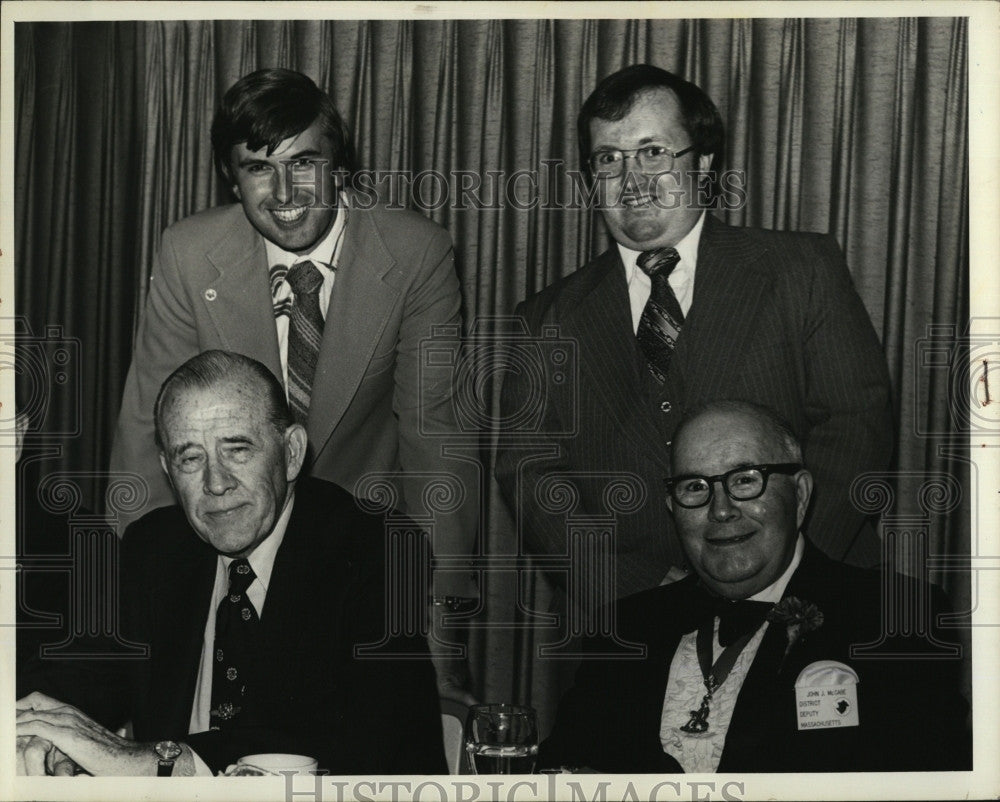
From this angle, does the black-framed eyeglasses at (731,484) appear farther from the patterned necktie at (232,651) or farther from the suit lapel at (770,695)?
the patterned necktie at (232,651)

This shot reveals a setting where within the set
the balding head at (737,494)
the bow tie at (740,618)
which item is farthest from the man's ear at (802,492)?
the bow tie at (740,618)

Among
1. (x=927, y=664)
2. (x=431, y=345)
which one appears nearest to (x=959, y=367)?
(x=927, y=664)

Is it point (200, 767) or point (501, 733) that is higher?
point (501, 733)

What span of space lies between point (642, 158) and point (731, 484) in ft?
2.64

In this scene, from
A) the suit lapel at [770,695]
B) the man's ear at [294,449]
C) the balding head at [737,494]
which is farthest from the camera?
the man's ear at [294,449]

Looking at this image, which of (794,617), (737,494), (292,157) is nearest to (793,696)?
(794,617)

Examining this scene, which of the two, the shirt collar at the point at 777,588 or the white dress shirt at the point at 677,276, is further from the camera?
the white dress shirt at the point at 677,276

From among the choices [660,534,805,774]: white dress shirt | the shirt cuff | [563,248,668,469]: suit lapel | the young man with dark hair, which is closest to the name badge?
[660,534,805,774]: white dress shirt

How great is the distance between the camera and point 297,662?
10.2 ft

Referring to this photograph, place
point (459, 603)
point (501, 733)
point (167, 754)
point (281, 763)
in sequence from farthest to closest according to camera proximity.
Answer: point (459, 603) → point (167, 754) → point (281, 763) → point (501, 733)

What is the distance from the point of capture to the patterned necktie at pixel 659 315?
323cm

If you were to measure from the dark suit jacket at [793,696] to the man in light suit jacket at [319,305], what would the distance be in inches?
16.4

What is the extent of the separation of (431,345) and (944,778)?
1.57 m

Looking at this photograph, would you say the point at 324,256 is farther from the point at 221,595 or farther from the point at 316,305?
the point at 221,595
